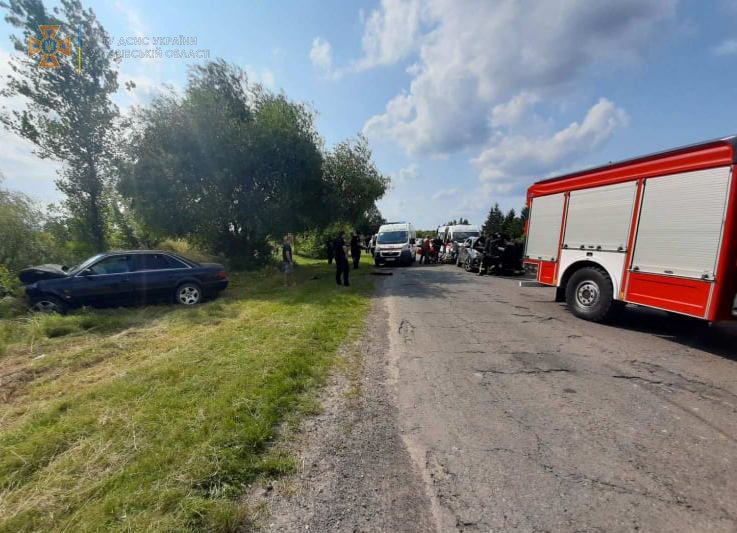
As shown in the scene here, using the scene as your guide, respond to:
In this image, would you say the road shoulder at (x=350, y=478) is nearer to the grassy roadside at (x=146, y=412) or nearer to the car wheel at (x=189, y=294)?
the grassy roadside at (x=146, y=412)

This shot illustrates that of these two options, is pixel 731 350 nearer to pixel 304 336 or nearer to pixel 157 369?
pixel 304 336

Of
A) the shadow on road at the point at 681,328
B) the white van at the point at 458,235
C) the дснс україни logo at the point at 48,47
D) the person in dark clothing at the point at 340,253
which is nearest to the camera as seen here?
the shadow on road at the point at 681,328

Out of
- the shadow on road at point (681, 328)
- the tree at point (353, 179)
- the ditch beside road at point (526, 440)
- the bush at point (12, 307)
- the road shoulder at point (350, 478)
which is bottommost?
the bush at point (12, 307)

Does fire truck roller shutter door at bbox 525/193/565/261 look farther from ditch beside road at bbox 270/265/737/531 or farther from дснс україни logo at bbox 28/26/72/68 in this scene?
дснс україни logo at bbox 28/26/72/68

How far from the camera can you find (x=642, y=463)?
7.47ft

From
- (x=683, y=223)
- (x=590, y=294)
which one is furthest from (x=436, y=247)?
(x=683, y=223)

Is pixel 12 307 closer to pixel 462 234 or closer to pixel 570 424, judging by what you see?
pixel 570 424

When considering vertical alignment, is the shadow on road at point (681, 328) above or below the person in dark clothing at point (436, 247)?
below

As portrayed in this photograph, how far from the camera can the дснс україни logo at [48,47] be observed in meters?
11.2

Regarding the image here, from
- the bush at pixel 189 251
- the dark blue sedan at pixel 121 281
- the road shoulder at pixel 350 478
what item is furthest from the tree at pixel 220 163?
the road shoulder at pixel 350 478

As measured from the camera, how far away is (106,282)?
21.7ft

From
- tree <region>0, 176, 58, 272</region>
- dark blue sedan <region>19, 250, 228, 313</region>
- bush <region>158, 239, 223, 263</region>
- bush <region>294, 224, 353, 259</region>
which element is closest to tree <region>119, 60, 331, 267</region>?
bush <region>158, 239, 223, 263</region>

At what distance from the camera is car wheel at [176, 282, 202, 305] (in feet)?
24.6

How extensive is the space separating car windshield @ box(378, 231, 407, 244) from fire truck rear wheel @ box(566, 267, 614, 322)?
37.1ft
